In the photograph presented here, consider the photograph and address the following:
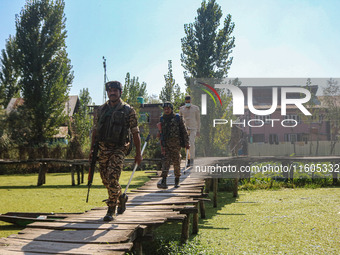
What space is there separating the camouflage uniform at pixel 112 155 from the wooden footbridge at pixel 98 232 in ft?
1.49

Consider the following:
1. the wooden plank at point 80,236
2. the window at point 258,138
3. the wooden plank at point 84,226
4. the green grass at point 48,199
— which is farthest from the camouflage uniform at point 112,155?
the window at point 258,138

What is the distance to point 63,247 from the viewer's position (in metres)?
4.12

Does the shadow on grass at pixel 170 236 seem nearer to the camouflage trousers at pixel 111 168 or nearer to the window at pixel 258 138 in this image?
the camouflage trousers at pixel 111 168

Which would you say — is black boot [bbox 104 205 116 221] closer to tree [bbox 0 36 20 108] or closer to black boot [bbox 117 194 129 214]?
black boot [bbox 117 194 129 214]

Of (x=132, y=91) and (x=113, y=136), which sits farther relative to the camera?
(x=132, y=91)

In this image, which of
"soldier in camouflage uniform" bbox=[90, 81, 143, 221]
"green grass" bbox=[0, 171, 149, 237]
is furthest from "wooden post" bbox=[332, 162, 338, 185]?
"soldier in camouflage uniform" bbox=[90, 81, 143, 221]

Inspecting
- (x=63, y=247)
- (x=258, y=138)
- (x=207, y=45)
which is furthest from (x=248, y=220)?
(x=258, y=138)

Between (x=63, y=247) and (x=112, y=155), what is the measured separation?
157 cm

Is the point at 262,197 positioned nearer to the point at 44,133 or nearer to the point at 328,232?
the point at 328,232

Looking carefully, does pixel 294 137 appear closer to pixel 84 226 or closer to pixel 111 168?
pixel 111 168

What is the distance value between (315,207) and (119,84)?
7.07 m

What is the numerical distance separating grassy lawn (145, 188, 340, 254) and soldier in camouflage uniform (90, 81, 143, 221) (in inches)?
62.1

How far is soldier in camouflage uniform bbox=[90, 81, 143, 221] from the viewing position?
528cm

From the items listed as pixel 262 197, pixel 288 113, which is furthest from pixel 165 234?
pixel 288 113
